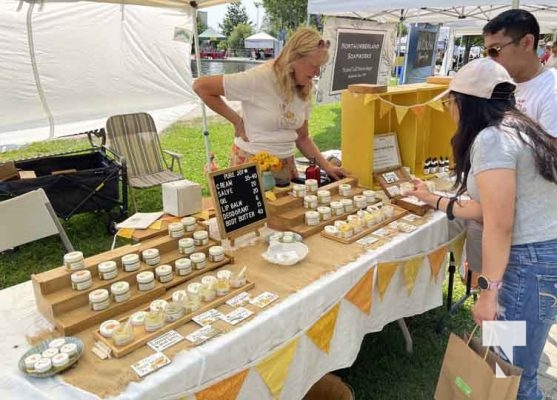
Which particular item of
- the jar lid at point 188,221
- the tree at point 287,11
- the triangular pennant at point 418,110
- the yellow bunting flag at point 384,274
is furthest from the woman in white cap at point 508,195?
the tree at point 287,11

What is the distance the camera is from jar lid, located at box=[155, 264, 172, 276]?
129 cm

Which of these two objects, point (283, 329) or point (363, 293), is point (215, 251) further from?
point (363, 293)

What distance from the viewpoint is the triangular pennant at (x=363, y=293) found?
1.48 m

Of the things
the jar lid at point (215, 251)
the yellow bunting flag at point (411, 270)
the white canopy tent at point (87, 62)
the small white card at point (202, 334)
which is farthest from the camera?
the white canopy tent at point (87, 62)

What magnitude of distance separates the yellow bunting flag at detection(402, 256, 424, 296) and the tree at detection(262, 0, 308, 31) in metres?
36.3

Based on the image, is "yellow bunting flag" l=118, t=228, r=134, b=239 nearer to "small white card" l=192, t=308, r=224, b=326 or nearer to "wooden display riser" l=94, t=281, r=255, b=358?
"wooden display riser" l=94, t=281, r=255, b=358

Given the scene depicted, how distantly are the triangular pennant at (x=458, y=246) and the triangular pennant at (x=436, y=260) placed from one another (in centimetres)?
10

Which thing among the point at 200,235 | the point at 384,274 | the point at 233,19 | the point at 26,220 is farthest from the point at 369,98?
the point at 233,19

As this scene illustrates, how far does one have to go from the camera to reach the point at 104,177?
3.73m

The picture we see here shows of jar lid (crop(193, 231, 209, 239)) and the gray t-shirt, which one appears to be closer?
the gray t-shirt

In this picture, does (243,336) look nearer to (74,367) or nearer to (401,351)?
(74,367)

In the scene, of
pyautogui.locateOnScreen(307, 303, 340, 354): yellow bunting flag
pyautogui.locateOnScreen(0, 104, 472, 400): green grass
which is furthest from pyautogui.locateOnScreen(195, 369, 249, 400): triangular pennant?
pyautogui.locateOnScreen(0, 104, 472, 400): green grass

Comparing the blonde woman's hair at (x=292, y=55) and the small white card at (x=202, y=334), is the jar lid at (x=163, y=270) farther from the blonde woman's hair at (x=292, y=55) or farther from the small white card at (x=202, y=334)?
the blonde woman's hair at (x=292, y=55)

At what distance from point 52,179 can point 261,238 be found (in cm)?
250
